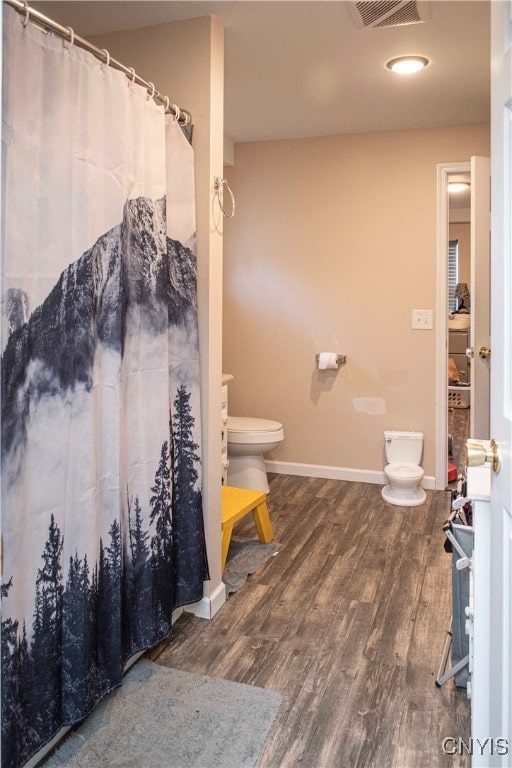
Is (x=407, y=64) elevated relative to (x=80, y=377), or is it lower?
elevated

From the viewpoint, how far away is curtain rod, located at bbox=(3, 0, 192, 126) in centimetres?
149

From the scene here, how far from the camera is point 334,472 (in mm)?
4438

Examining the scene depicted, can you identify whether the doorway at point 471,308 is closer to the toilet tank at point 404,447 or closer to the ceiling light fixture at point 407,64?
the toilet tank at point 404,447

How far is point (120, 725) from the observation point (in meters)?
1.79

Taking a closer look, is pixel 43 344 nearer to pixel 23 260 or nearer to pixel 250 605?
pixel 23 260

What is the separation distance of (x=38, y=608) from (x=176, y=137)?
65.3 inches

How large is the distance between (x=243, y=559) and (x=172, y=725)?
4.00ft

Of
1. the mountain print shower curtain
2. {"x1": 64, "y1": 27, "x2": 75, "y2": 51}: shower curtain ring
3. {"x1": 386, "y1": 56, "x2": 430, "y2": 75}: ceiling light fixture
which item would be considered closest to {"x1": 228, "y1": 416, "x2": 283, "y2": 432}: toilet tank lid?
the mountain print shower curtain

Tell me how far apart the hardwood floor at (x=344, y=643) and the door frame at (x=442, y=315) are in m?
0.70

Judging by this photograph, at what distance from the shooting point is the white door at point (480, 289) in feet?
10.5

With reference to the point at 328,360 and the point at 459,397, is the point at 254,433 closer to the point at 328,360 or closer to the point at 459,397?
the point at 328,360

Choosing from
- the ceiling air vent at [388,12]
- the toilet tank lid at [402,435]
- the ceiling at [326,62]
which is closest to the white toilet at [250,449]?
the toilet tank lid at [402,435]

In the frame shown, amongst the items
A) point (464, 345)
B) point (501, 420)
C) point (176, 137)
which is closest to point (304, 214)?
point (176, 137)

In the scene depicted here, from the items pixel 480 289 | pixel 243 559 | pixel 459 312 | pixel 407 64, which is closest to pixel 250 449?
pixel 243 559
